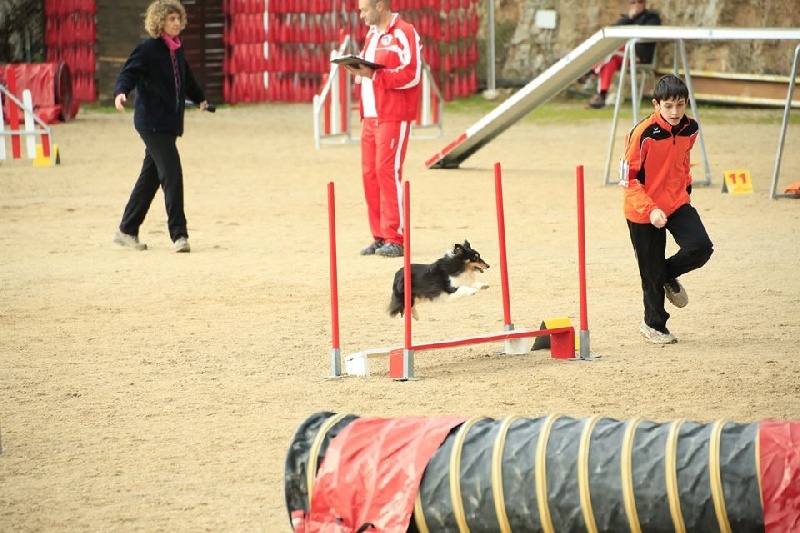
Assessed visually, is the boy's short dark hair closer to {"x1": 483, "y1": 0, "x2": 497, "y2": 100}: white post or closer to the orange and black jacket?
the orange and black jacket

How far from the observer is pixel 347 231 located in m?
12.3

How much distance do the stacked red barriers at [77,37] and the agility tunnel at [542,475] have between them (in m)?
22.6

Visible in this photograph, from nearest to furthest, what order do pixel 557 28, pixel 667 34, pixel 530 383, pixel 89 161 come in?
pixel 530 383 → pixel 667 34 → pixel 89 161 → pixel 557 28

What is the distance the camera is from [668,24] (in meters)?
25.0

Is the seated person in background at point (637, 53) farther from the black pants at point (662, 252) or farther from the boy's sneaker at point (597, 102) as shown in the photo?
the black pants at point (662, 252)

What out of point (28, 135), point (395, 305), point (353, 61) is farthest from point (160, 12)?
point (28, 135)

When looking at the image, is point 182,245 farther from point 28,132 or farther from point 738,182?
point 28,132

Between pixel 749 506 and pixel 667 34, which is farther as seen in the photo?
pixel 667 34

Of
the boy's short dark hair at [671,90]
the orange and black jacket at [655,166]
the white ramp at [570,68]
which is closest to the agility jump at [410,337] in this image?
the orange and black jacket at [655,166]

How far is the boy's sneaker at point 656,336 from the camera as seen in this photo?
7.79m

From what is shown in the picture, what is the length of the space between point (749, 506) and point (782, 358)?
10.5ft

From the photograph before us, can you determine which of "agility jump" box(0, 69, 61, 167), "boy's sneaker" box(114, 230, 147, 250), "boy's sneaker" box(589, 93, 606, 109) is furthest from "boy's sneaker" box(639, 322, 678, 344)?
"boy's sneaker" box(589, 93, 606, 109)

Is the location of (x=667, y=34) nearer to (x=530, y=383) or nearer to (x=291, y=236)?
(x=291, y=236)

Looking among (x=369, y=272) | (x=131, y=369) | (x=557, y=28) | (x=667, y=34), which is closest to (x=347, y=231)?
(x=369, y=272)
